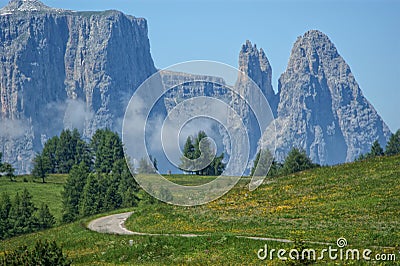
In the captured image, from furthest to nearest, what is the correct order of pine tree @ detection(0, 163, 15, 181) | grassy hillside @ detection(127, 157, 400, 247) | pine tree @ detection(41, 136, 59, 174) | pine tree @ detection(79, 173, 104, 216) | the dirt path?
pine tree @ detection(41, 136, 59, 174)
pine tree @ detection(0, 163, 15, 181)
pine tree @ detection(79, 173, 104, 216)
the dirt path
grassy hillside @ detection(127, 157, 400, 247)

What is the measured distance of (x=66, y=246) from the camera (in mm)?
57125

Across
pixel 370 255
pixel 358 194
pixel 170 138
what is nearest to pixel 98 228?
pixel 170 138

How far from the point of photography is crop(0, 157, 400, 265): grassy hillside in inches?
1758

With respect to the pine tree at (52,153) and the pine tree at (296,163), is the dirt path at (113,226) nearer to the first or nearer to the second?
the pine tree at (296,163)

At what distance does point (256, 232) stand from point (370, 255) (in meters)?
14.3

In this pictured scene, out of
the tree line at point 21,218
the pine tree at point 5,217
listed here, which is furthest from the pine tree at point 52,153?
the tree line at point 21,218

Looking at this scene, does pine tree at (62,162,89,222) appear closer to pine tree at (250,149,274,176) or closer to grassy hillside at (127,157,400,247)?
pine tree at (250,149,274,176)

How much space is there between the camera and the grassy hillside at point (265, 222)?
147 feet

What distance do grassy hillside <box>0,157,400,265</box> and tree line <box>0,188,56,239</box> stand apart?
93.6 feet

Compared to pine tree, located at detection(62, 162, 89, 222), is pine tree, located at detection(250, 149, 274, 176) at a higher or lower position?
→ higher

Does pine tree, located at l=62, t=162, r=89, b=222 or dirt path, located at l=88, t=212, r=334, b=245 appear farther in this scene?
pine tree, located at l=62, t=162, r=89, b=222

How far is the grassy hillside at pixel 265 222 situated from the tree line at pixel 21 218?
28.5 metres

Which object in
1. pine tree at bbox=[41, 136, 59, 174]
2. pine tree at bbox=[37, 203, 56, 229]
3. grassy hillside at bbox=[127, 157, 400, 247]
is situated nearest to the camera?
grassy hillside at bbox=[127, 157, 400, 247]

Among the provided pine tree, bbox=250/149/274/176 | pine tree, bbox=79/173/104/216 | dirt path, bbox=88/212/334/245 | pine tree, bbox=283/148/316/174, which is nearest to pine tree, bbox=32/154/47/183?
pine tree, bbox=79/173/104/216
